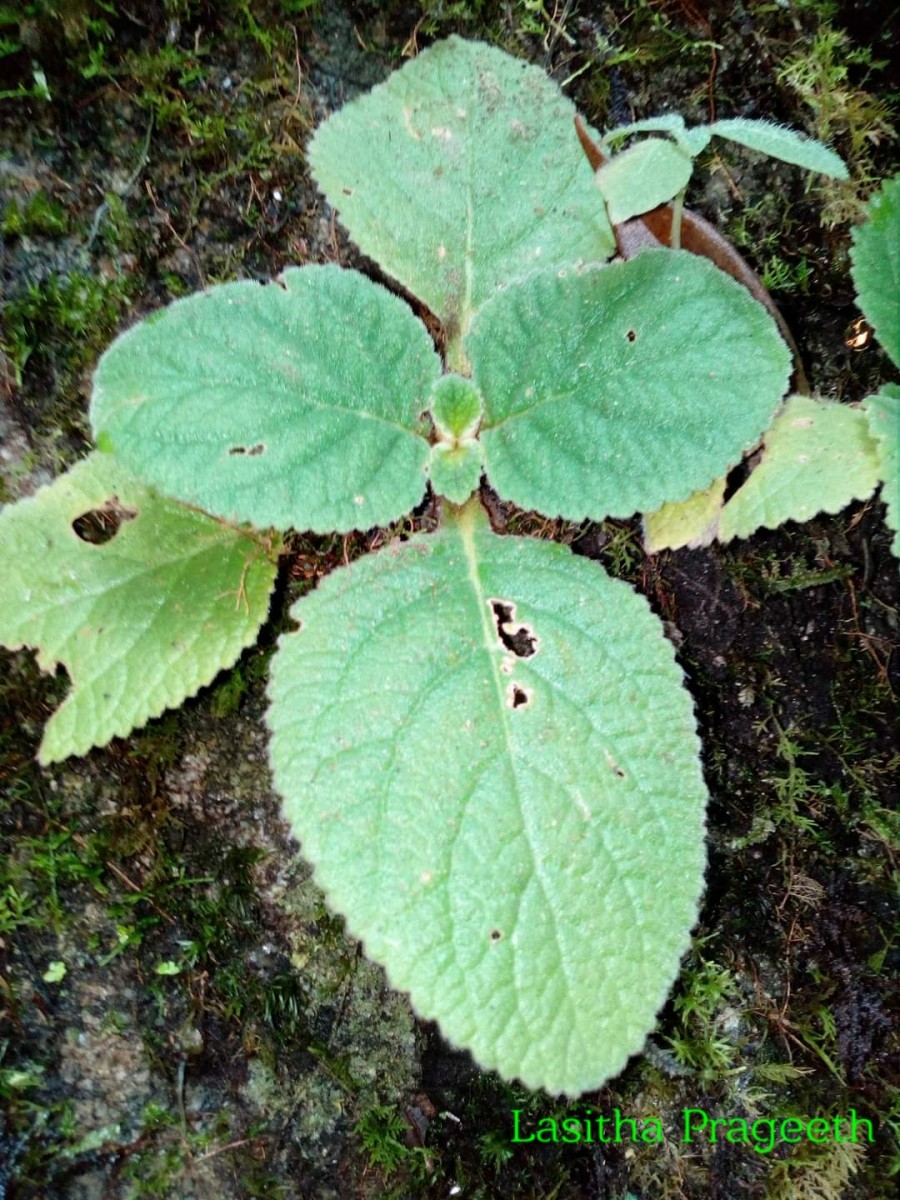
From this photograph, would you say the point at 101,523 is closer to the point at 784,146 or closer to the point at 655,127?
the point at 655,127

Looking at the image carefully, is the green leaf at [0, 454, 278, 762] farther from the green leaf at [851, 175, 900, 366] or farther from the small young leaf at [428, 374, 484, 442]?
the green leaf at [851, 175, 900, 366]

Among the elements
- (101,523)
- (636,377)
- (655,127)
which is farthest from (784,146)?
(101,523)

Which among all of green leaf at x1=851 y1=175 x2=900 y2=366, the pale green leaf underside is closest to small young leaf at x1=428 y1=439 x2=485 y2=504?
the pale green leaf underside

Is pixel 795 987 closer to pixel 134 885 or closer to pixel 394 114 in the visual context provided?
pixel 134 885

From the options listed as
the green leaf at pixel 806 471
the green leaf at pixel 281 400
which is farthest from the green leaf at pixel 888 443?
the green leaf at pixel 281 400

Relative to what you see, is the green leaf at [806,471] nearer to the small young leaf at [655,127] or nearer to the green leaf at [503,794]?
the green leaf at [503,794]

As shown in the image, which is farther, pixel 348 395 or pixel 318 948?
pixel 318 948

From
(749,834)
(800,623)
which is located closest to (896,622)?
(800,623)
